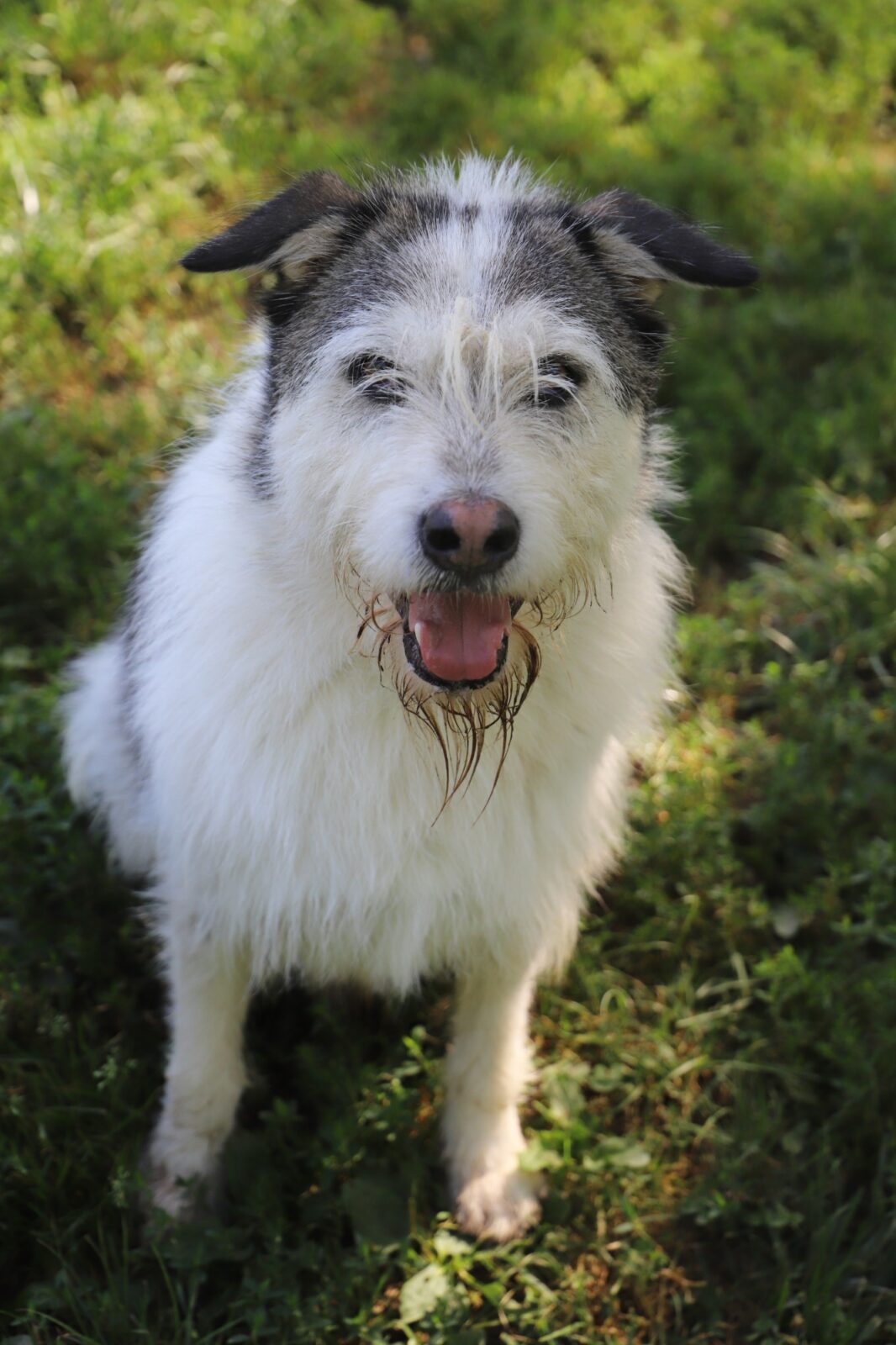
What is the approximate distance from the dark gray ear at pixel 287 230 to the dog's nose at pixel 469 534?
684 mm

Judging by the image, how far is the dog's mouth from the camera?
2115 millimetres

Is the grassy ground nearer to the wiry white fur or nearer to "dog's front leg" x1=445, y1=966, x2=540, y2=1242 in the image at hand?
"dog's front leg" x1=445, y1=966, x2=540, y2=1242

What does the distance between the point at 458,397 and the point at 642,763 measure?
1.98 metres

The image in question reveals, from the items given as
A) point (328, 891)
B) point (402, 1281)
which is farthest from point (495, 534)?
point (402, 1281)

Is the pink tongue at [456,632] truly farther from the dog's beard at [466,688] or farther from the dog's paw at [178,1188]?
the dog's paw at [178,1188]

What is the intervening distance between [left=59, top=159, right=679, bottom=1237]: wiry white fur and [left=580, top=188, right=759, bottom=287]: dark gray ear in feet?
0.80

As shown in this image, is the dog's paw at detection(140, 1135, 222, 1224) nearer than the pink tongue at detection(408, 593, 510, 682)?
No

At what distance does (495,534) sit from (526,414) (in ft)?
0.97

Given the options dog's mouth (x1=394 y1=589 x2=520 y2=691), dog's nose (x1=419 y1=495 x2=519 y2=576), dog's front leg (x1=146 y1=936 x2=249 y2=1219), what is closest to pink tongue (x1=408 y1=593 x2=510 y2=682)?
dog's mouth (x1=394 y1=589 x2=520 y2=691)

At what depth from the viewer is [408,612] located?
2.14m

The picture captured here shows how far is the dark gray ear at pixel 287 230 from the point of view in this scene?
2.23 metres

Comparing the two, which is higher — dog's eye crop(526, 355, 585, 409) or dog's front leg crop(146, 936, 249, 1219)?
dog's eye crop(526, 355, 585, 409)

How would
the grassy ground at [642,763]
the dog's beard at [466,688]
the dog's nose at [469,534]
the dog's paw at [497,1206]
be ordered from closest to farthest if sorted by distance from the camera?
the dog's nose at [469,534], the dog's beard at [466,688], the grassy ground at [642,763], the dog's paw at [497,1206]

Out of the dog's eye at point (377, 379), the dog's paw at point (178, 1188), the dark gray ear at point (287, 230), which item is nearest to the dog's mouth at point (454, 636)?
the dog's eye at point (377, 379)
